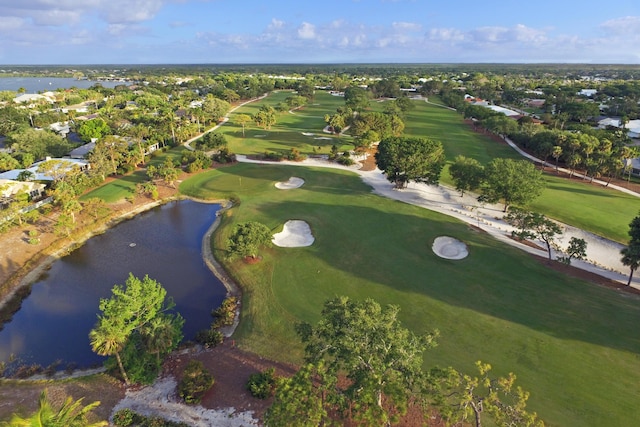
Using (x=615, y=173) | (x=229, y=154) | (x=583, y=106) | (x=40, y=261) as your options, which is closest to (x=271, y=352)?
(x=40, y=261)

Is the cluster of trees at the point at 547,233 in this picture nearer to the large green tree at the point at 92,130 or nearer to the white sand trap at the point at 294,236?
the white sand trap at the point at 294,236

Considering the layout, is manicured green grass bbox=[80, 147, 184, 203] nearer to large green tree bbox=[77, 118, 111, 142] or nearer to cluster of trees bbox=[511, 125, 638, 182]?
large green tree bbox=[77, 118, 111, 142]

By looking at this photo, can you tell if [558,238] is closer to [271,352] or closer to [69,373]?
[271,352]

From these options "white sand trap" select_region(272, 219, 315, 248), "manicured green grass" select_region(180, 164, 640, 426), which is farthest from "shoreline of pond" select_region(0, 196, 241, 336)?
"white sand trap" select_region(272, 219, 315, 248)

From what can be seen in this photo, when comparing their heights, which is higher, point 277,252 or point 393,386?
point 393,386

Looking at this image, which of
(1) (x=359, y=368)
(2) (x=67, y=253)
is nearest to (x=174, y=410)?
(1) (x=359, y=368)

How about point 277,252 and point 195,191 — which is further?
point 195,191

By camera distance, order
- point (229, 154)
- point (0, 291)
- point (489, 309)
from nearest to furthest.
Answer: point (489, 309) < point (0, 291) < point (229, 154)

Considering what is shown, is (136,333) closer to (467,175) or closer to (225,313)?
(225,313)
